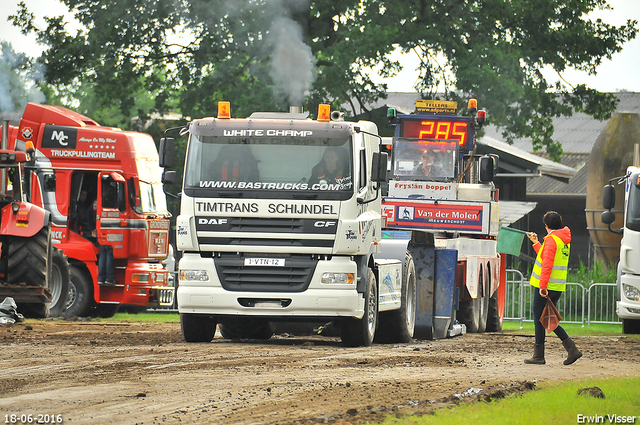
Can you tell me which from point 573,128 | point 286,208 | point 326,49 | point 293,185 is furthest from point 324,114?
point 573,128

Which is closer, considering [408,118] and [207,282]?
[207,282]

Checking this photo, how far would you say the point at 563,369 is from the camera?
1233 cm

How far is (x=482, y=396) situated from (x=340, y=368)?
2449 millimetres

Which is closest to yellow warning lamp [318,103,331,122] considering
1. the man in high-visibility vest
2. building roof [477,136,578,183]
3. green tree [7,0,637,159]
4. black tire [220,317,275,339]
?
the man in high-visibility vest

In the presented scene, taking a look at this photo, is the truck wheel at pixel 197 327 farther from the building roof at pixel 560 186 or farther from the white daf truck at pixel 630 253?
the building roof at pixel 560 186

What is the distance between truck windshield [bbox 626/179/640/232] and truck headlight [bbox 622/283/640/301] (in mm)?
1043

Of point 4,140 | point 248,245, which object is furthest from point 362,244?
point 4,140

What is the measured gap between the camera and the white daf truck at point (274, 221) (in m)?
13.7

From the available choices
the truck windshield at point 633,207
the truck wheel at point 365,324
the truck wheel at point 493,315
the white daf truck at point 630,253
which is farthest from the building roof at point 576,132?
the truck wheel at point 365,324

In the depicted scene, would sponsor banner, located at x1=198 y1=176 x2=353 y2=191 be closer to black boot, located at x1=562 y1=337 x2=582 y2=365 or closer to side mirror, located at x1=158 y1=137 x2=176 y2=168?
side mirror, located at x1=158 y1=137 x2=176 y2=168

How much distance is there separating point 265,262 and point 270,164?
125 cm

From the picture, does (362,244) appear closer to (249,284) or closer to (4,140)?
(249,284)

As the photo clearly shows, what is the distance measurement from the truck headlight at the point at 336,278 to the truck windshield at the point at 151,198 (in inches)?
335

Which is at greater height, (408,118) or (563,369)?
(408,118)
